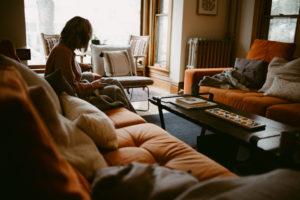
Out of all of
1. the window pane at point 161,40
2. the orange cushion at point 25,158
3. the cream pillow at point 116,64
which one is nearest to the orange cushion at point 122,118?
the orange cushion at point 25,158

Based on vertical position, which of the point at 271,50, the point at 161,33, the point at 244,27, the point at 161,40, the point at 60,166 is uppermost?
the point at 244,27

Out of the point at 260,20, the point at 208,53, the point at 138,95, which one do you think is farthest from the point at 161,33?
the point at 260,20

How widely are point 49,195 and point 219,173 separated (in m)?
0.81

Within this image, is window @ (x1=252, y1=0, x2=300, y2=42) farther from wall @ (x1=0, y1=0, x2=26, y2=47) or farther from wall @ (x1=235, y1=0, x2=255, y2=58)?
wall @ (x1=0, y1=0, x2=26, y2=47)

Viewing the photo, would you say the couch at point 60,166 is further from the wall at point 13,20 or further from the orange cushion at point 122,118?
the wall at point 13,20

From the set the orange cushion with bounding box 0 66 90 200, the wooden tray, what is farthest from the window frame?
the orange cushion with bounding box 0 66 90 200

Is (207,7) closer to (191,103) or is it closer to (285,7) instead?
(285,7)

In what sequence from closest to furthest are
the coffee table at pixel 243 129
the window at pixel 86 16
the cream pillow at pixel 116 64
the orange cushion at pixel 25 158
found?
the orange cushion at pixel 25 158
the coffee table at pixel 243 129
the cream pillow at pixel 116 64
the window at pixel 86 16

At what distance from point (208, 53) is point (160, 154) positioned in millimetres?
3595

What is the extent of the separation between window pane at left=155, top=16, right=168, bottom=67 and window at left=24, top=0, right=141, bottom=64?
623mm

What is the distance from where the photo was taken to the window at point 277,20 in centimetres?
383

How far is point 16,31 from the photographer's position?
3.98 m

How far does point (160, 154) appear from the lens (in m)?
1.39

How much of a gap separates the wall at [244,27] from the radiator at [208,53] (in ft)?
0.59
